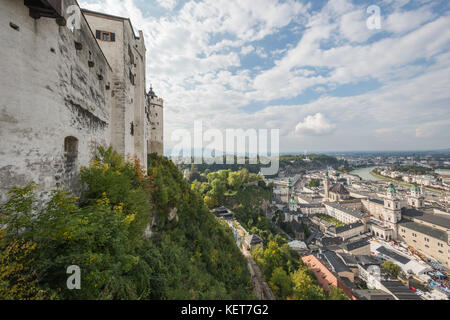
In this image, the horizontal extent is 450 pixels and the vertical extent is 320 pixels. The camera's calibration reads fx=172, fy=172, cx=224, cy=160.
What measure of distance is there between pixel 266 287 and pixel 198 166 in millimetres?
74798

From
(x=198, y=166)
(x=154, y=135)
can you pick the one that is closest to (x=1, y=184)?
(x=154, y=135)

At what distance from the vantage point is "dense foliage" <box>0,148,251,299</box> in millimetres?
2977

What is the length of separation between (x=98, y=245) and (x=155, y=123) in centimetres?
1614

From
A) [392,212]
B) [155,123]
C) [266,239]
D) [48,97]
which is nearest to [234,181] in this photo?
[266,239]

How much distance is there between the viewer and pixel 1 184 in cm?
366

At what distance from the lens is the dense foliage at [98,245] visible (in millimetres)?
2977

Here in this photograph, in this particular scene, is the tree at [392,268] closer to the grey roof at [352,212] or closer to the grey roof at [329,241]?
the grey roof at [329,241]

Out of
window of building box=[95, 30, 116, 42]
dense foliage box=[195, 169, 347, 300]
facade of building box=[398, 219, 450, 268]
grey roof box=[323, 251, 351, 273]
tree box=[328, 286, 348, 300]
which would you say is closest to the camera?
window of building box=[95, 30, 116, 42]

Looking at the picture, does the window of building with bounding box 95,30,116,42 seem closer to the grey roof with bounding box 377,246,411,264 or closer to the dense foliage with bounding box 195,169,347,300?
the dense foliage with bounding box 195,169,347,300

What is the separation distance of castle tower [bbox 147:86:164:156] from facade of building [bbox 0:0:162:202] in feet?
30.6

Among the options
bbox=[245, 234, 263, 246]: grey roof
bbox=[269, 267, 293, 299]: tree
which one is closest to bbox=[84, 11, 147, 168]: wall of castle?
bbox=[269, 267, 293, 299]: tree

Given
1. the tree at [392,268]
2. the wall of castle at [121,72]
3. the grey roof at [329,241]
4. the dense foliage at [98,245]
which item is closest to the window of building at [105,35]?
the wall of castle at [121,72]

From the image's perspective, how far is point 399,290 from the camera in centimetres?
1930
